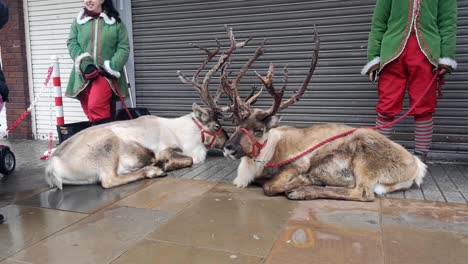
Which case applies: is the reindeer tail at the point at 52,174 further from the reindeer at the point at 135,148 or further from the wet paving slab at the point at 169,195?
the wet paving slab at the point at 169,195

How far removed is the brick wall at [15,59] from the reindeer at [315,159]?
509 centimetres

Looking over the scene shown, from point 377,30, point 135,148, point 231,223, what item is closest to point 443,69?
point 377,30

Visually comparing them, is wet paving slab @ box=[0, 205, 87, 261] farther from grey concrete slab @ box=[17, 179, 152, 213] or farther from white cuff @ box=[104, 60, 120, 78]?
white cuff @ box=[104, 60, 120, 78]

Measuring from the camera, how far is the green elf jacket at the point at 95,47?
521cm

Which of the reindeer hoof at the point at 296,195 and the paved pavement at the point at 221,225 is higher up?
the reindeer hoof at the point at 296,195

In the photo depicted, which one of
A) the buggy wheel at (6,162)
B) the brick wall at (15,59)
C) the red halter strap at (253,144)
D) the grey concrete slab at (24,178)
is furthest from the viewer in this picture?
the brick wall at (15,59)

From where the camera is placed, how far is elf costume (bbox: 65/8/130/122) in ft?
17.1

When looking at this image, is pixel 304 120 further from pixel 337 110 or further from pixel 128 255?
pixel 128 255

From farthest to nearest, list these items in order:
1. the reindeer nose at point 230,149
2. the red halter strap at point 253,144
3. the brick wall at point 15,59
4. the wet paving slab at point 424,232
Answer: the brick wall at point 15,59, the red halter strap at point 253,144, the reindeer nose at point 230,149, the wet paving slab at point 424,232

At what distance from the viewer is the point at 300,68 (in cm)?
557

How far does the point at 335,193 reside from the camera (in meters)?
3.64

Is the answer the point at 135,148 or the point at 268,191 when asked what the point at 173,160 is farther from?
the point at 268,191

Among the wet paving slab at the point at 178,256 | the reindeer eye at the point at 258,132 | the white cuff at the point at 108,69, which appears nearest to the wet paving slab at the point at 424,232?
the wet paving slab at the point at 178,256

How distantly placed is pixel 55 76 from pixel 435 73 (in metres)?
4.96
